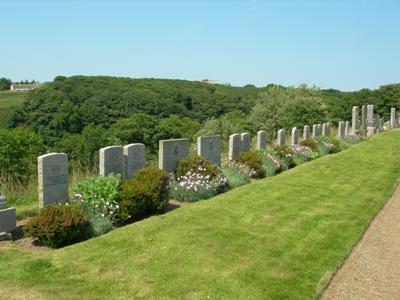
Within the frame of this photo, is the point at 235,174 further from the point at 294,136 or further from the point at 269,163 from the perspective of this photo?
the point at 294,136

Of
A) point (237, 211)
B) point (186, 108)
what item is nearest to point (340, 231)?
point (237, 211)

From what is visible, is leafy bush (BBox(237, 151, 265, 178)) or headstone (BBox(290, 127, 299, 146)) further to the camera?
headstone (BBox(290, 127, 299, 146))

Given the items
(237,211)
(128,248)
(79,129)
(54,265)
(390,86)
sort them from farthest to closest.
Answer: (79,129), (390,86), (237,211), (128,248), (54,265)

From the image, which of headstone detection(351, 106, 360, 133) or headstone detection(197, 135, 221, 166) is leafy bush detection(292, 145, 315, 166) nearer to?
headstone detection(197, 135, 221, 166)

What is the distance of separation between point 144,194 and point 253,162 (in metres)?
6.36

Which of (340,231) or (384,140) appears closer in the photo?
(340,231)

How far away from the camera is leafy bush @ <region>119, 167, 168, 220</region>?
8.77 m

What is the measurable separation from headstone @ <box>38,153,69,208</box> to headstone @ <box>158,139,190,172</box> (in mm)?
3506

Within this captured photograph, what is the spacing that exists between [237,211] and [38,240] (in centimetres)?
409

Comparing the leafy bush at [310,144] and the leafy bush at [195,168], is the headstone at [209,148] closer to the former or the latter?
the leafy bush at [195,168]

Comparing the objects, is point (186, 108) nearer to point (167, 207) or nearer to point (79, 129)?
point (79, 129)

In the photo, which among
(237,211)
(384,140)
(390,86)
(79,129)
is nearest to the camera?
(237,211)

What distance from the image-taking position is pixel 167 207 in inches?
405

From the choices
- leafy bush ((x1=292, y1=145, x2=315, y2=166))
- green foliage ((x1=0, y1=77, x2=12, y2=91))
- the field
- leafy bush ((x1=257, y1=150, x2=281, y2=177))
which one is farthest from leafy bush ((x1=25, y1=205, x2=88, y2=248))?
green foliage ((x1=0, y1=77, x2=12, y2=91))
